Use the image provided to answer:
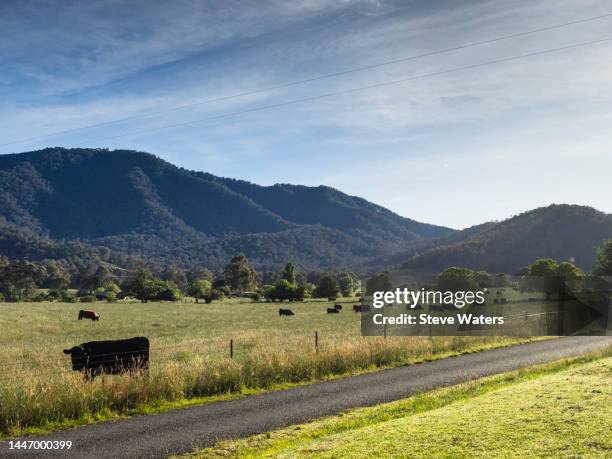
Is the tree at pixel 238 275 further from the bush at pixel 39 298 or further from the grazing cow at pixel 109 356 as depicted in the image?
the grazing cow at pixel 109 356

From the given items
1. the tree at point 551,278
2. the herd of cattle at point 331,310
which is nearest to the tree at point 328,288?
the herd of cattle at point 331,310

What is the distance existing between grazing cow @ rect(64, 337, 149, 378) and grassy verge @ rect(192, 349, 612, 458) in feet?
26.5

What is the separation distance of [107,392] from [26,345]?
19753 millimetres

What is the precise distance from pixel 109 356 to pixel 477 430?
565 inches

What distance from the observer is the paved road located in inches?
480

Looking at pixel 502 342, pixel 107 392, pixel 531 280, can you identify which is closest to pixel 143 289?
pixel 531 280

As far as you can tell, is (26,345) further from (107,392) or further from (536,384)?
(536,384)

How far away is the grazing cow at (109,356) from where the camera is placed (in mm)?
18953

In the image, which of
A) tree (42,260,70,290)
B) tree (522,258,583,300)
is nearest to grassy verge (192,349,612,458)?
tree (522,258,583,300)

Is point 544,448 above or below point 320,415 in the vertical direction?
above

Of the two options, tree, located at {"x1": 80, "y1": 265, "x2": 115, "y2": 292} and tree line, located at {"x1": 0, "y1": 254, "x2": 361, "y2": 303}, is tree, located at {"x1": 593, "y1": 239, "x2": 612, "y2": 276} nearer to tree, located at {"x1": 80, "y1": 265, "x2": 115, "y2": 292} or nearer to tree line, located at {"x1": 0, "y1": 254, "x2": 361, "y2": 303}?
tree line, located at {"x1": 0, "y1": 254, "x2": 361, "y2": 303}

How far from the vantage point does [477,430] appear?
32.4ft

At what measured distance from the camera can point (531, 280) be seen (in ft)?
222

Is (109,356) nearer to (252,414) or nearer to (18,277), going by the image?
(252,414)
